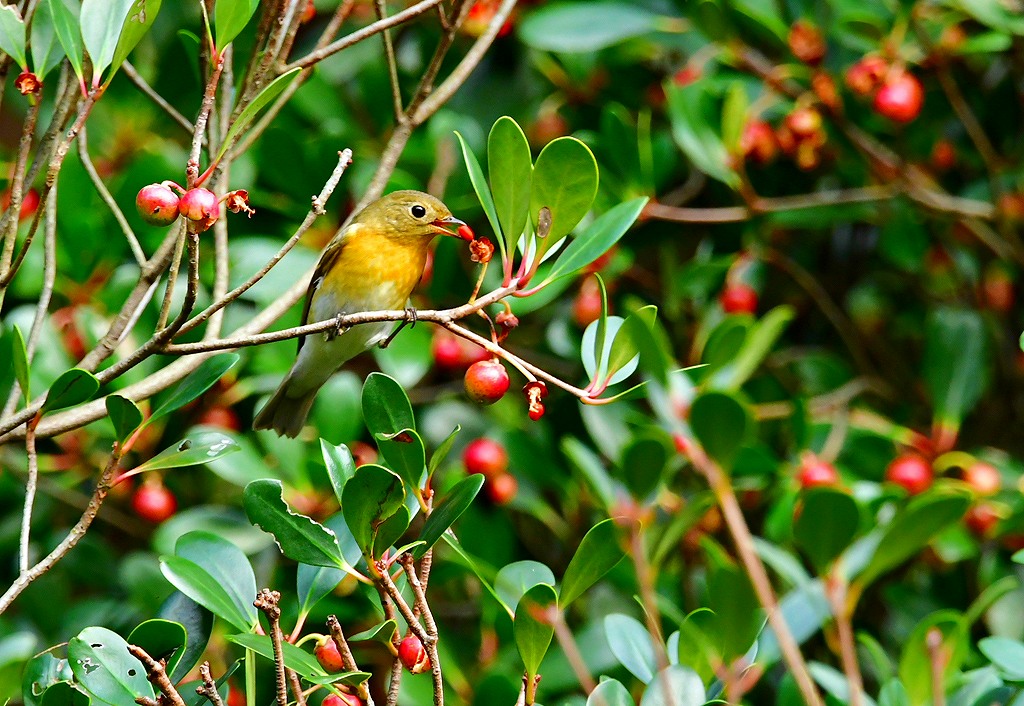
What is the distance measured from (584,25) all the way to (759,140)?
0.66m

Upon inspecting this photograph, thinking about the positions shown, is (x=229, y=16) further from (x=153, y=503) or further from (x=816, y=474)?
(x=816, y=474)

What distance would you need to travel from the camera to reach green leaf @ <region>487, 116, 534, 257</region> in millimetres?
1630

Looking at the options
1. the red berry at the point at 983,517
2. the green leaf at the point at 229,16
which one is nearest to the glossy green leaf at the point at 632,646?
the green leaf at the point at 229,16

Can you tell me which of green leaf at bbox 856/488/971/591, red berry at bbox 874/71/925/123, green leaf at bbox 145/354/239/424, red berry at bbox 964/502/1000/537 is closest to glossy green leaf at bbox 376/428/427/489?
green leaf at bbox 145/354/239/424

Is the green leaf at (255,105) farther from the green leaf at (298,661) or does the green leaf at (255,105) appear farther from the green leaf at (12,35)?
the green leaf at (298,661)

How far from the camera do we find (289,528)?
1519 mm

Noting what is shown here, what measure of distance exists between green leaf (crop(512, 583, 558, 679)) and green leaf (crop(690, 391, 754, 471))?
0.95ft

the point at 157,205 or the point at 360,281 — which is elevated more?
the point at 157,205

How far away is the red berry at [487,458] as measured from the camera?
3.14 meters

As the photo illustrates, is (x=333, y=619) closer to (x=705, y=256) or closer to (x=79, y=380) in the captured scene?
(x=79, y=380)

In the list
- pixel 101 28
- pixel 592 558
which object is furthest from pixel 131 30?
pixel 592 558

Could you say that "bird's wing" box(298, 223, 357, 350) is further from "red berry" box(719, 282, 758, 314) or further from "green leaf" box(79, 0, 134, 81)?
"green leaf" box(79, 0, 134, 81)

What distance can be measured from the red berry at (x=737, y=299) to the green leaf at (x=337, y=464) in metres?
2.11

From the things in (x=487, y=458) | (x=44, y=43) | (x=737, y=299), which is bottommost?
(x=487, y=458)
